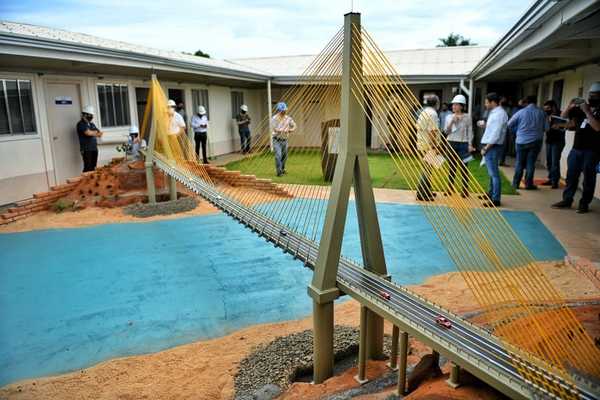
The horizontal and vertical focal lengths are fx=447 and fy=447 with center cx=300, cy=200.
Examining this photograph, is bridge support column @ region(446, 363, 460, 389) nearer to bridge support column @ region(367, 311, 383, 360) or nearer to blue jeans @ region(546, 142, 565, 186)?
bridge support column @ region(367, 311, 383, 360)

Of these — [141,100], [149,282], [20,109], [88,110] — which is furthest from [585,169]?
[141,100]

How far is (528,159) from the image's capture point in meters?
7.47

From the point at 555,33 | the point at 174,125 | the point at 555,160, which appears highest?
the point at 555,33

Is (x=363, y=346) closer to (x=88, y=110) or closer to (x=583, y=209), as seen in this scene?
(x=583, y=209)

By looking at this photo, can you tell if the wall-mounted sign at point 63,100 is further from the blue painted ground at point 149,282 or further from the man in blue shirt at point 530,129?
the man in blue shirt at point 530,129

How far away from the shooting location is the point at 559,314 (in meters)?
2.11

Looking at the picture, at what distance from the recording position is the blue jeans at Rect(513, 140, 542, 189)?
716 cm

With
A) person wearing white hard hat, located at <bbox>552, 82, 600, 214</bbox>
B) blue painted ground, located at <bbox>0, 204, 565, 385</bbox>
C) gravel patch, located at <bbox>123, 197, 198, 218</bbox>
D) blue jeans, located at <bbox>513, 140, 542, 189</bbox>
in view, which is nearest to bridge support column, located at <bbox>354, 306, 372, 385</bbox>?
blue painted ground, located at <bbox>0, 204, 565, 385</bbox>

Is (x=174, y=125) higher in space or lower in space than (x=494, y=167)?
higher

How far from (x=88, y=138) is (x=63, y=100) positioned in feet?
2.89

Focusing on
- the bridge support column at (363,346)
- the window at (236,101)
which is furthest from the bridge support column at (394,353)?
the window at (236,101)

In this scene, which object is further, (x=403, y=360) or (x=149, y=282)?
(x=149, y=282)

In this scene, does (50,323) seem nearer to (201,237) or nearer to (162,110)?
(201,237)

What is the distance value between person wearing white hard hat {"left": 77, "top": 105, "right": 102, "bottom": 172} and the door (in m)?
0.28
